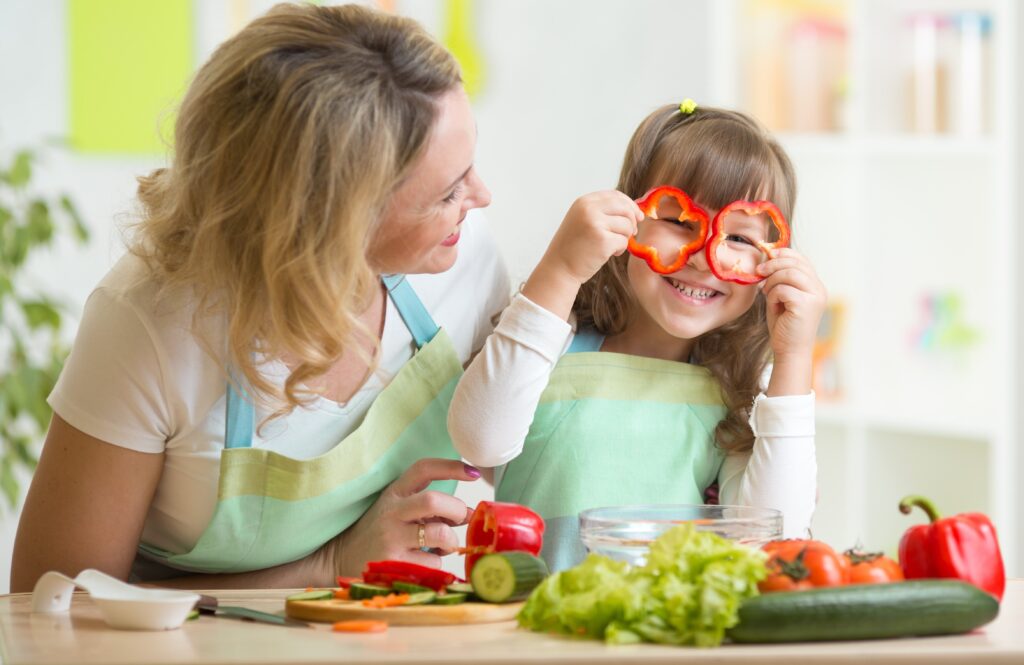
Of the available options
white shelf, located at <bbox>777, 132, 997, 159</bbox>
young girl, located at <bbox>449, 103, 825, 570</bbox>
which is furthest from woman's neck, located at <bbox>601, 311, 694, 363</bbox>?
white shelf, located at <bbox>777, 132, 997, 159</bbox>

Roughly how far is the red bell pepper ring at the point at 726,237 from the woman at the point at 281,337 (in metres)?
0.33

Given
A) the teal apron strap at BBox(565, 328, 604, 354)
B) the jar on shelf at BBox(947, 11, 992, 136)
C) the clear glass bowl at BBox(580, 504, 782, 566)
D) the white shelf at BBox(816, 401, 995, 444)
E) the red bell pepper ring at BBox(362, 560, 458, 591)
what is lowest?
the red bell pepper ring at BBox(362, 560, 458, 591)

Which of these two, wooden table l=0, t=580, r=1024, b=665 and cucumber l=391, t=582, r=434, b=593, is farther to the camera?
cucumber l=391, t=582, r=434, b=593

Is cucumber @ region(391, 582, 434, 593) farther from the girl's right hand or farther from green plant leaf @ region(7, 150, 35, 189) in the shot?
green plant leaf @ region(7, 150, 35, 189)

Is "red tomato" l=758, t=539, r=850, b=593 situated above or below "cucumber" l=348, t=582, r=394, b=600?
above

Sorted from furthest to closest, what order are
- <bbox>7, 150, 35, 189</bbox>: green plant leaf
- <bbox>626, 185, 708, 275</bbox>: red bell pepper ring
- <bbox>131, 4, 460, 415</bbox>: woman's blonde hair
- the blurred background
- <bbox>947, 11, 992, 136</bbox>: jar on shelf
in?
<bbox>947, 11, 992, 136</bbox>: jar on shelf → the blurred background → <bbox>7, 150, 35, 189</bbox>: green plant leaf → <bbox>626, 185, 708, 275</bbox>: red bell pepper ring → <bbox>131, 4, 460, 415</bbox>: woman's blonde hair

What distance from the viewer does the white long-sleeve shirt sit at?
64.6 inches

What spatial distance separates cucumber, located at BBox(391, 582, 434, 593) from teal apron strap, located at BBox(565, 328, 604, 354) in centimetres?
59

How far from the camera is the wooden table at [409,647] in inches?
42.8

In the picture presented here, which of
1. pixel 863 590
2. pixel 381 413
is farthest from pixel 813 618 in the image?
pixel 381 413

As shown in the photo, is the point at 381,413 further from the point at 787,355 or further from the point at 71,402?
the point at 787,355

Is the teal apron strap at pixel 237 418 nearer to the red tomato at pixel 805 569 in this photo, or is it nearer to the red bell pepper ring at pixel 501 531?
the red bell pepper ring at pixel 501 531

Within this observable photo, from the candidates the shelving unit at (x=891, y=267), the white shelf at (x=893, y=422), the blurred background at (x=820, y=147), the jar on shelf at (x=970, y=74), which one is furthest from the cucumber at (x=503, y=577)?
the jar on shelf at (x=970, y=74)

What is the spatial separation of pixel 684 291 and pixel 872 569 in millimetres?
605
